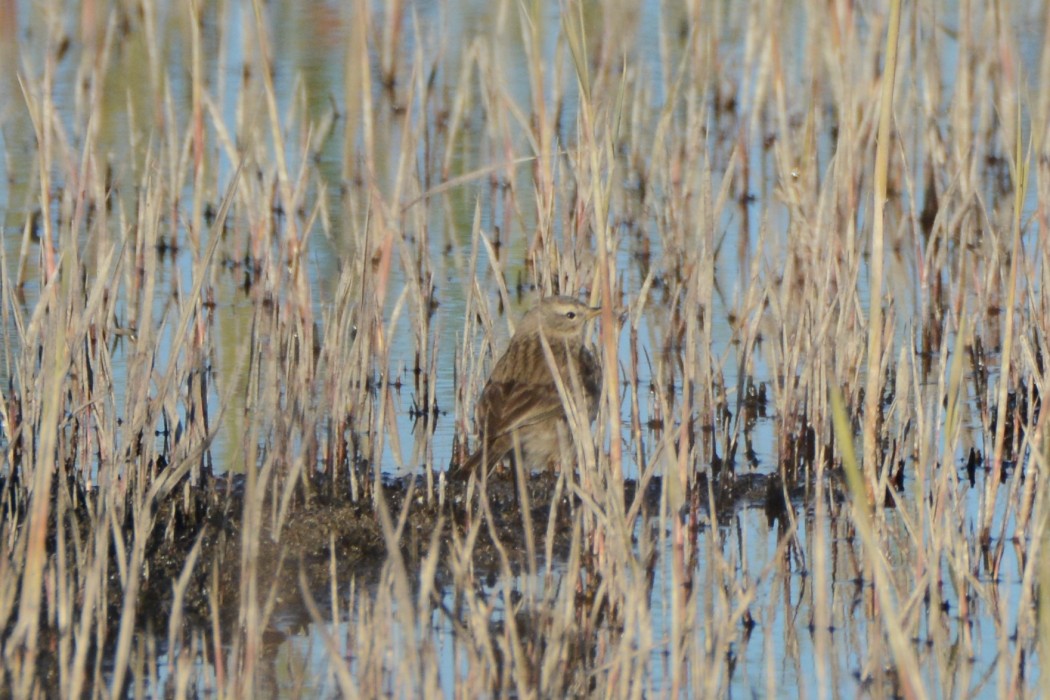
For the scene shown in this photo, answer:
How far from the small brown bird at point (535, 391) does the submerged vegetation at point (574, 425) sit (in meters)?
0.13

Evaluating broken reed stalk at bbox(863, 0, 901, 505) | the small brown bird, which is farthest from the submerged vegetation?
Answer: the small brown bird

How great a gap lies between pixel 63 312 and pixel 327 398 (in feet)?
5.75

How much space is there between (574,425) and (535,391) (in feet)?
4.23

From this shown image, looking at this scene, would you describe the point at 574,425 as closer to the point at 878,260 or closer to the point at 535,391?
the point at 878,260

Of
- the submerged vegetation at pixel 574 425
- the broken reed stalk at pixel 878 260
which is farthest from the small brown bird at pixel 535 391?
the broken reed stalk at pixel 878 260

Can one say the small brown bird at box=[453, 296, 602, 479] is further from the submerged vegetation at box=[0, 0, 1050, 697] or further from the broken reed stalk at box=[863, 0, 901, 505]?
the broken reed stalk at box=[863, 0, 901, 505]

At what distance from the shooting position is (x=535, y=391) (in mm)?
6215

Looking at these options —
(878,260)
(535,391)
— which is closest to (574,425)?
(878,260)

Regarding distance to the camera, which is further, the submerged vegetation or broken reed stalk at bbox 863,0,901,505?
broken reed stalk at bbox 863,0,901,505

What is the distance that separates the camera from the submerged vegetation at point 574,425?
4.34 meters

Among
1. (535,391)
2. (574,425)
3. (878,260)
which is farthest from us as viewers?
(535,391)

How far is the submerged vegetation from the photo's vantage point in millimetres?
4344

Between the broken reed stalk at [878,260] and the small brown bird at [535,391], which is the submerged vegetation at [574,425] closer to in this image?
the broken reed stalk at [878,260]

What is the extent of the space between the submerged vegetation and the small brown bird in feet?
0.41
